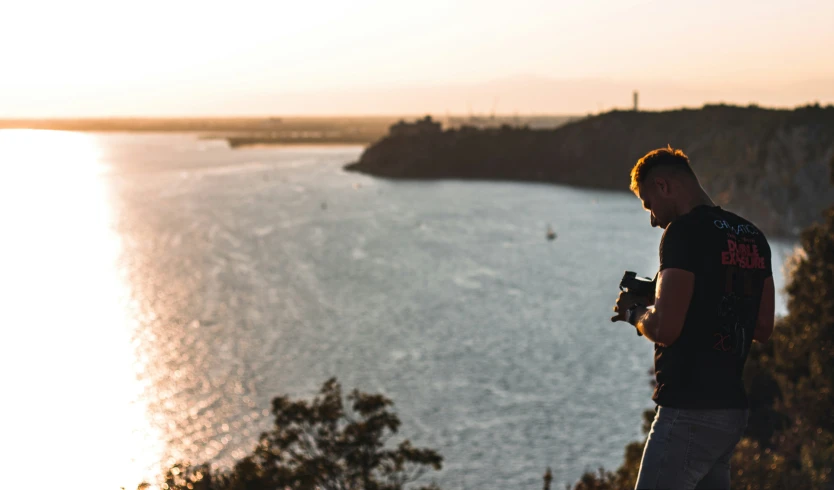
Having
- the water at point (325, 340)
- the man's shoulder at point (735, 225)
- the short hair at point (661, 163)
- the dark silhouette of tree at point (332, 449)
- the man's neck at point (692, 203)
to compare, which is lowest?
the water at point (325, 340)

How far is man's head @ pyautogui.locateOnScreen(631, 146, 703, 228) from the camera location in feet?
14.1

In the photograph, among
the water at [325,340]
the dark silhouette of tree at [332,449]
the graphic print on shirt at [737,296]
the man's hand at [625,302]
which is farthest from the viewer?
the water at [325,340]

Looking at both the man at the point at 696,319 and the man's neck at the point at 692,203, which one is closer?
the man at the point at 696,319

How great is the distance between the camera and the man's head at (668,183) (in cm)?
429

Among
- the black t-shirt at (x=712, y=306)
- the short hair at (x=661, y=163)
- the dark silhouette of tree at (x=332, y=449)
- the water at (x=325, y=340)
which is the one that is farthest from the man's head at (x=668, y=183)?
the water at (x=325, y=340)

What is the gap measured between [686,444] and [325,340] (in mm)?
73437

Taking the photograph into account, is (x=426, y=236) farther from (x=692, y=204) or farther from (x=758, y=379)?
(x=692, y=204)

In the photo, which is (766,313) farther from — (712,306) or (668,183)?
(668,183)

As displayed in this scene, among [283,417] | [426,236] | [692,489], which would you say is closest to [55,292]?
[426,236]

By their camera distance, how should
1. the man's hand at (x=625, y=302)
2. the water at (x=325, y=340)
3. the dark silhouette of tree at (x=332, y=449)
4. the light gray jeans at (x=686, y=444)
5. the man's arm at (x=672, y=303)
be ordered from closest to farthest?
the man's arm at (x=672, y=303)
the light gray jeans at (x=686, y=444)
the man's hand at (x=625, y=302)
the dark silhouette of tree at (x=332, y=449)
the water at (x=325, y=340)

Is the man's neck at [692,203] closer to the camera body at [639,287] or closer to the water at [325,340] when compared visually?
the camera body at [639,287]

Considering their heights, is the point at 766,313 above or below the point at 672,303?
below

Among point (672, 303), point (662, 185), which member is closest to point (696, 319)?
point (672, 303)

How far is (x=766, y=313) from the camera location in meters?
4.36
